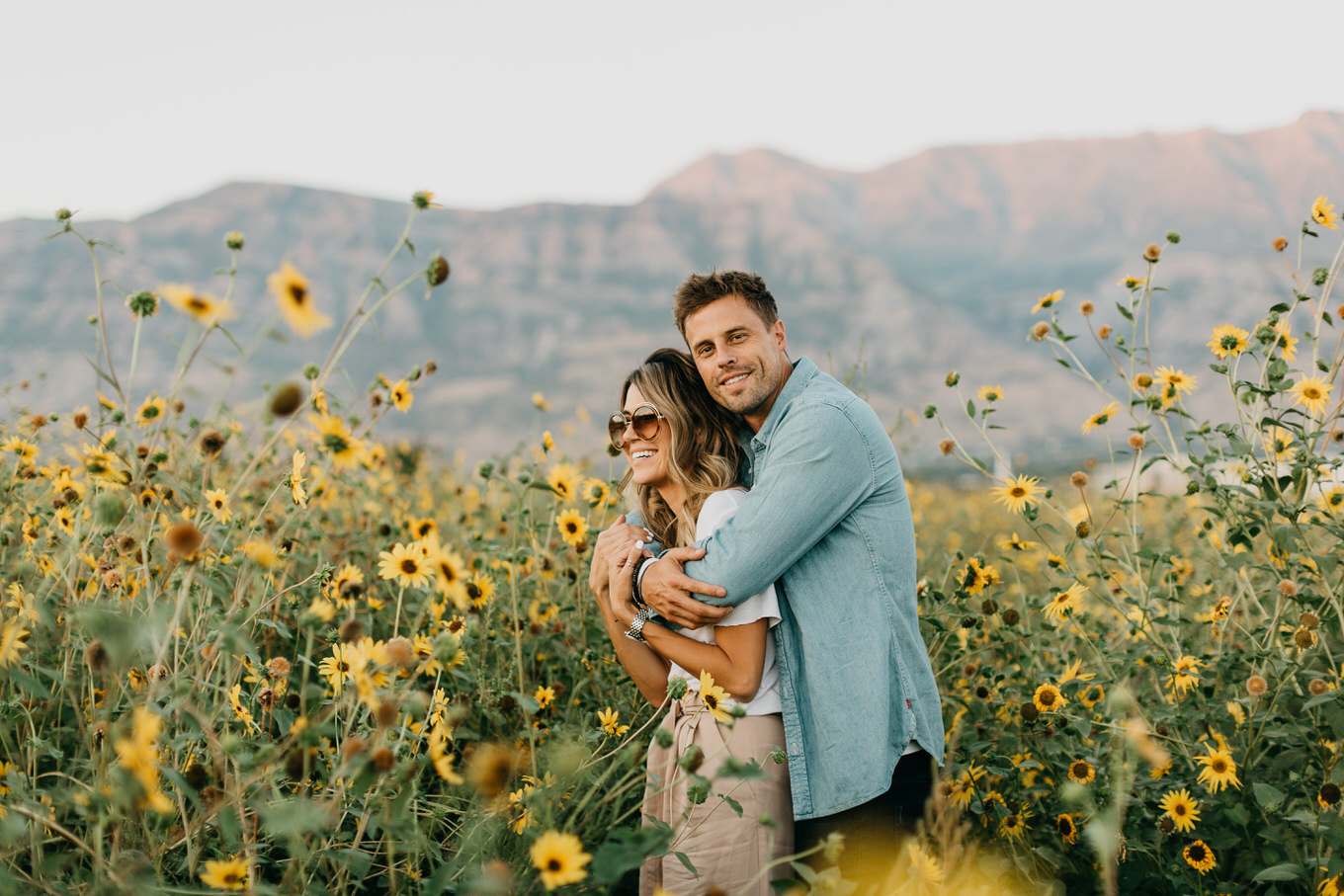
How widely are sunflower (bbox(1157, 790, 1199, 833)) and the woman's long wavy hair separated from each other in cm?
153

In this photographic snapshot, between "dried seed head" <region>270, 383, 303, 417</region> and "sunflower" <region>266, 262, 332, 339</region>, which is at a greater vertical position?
"sunflower" <region>266, 262, 332, 339</region>

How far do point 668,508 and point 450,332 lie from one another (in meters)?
142

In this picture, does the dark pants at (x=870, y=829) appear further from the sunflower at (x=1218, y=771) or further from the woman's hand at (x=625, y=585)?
the sunflower at (x=1218, y=771)

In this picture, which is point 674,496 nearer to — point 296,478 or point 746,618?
point 746,618

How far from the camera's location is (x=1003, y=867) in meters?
1.93

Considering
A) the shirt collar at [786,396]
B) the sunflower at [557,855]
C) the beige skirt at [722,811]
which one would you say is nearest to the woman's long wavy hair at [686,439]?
the shirt collar at [786,396]

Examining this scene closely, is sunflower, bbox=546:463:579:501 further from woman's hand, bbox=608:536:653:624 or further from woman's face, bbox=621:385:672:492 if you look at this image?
woman's hand, bbox=608:536:653:624

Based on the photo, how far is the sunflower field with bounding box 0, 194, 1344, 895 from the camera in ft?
4.28

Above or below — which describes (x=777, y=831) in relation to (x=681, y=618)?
below

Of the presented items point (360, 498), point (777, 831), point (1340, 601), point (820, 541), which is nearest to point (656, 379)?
point (820, 541)

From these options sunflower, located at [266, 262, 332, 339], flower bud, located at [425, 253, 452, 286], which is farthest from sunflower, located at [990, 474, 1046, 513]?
sunflower, located at [266, 262, 332, 339]

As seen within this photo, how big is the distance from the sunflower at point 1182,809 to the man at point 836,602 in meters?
0.74

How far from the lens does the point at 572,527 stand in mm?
Answer: 2850

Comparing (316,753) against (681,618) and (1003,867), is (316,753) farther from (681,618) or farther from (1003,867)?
(1003,867)
